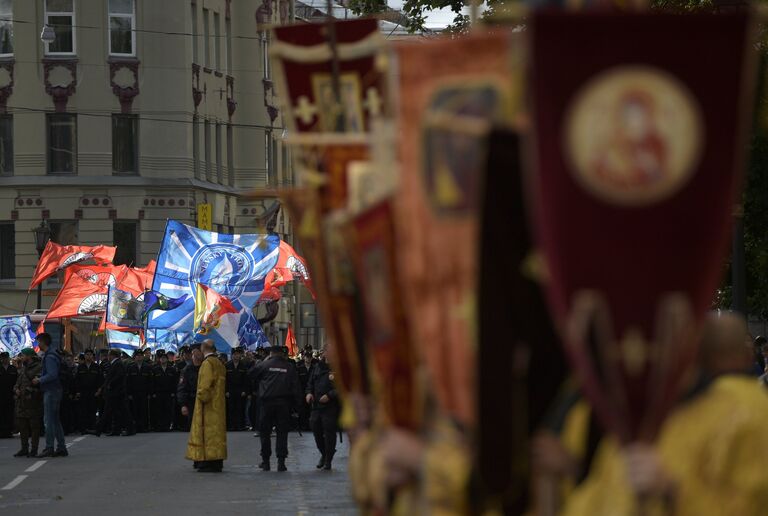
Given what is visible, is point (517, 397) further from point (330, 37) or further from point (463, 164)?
point (330, 37)

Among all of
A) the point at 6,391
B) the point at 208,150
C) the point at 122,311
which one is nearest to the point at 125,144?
the point at 208,150

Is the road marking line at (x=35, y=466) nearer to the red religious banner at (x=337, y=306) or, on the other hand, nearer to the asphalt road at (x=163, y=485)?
the asphalt road at (x=163, y=485)

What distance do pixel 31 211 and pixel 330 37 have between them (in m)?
50.8

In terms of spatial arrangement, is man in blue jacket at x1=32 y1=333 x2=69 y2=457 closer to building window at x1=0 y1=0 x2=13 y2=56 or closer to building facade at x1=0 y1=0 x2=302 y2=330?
building facade at x1=0 y1=0 x2=302 y2=330

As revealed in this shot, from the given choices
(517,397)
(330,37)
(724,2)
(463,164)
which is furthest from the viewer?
(724,2)

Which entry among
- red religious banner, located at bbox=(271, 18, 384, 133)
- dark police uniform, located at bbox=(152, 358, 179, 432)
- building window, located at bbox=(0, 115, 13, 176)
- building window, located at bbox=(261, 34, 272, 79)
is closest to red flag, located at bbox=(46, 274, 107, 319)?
dark police uniform, located at bbox=(152, 358, 179, 432)

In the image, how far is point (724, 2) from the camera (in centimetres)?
2008

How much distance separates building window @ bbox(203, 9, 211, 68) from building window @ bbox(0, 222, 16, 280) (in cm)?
806

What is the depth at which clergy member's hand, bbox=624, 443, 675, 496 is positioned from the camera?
4.76m

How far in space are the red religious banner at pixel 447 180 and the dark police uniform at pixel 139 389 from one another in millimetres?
31144

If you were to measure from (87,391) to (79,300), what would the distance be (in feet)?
24.2

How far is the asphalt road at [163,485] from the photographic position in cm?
1833

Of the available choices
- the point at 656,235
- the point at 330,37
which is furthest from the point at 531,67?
the point at 330,37

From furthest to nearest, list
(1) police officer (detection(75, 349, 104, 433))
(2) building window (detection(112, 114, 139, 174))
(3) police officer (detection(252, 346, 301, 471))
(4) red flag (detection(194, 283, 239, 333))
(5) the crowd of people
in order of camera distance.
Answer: (2) building window (detection(112, 114, 139, 174)) → (4) red flag (detection(194, 283, 239, 333)) → (1) police officer (detection(75, 349, 104, 433)) → (5) the crowd of people → (3) police officer (detection(252, 346, 301, 471))
